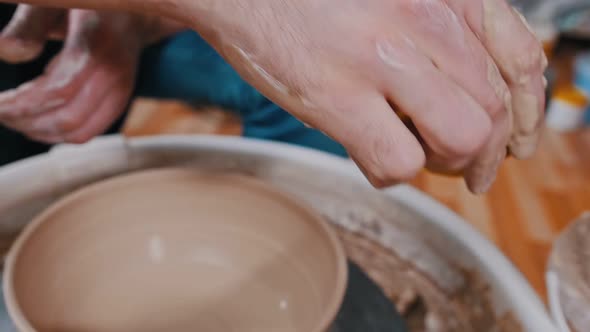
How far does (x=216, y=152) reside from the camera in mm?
910

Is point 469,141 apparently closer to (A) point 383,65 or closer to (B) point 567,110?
(A) point 383,65

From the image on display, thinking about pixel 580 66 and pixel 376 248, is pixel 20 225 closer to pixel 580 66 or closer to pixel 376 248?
pixel 376 248

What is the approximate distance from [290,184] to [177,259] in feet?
0.77

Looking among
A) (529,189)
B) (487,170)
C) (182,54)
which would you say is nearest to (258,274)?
(487,170)

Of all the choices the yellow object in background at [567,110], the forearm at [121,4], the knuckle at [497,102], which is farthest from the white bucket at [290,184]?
the yellow object in background at [567,110]

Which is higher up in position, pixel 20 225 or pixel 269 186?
pixel 269 186

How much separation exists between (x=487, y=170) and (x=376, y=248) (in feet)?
1.07

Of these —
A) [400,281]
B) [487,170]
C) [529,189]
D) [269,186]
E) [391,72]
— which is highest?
[391,72]

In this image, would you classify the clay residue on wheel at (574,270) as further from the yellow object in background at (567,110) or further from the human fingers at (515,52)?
the yellow object in background at (567,110)

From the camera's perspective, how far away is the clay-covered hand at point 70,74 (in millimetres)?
725

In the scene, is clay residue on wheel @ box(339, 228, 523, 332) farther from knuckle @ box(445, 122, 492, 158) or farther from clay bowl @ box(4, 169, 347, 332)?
knuckle @ box(445, 122, 492, 158)

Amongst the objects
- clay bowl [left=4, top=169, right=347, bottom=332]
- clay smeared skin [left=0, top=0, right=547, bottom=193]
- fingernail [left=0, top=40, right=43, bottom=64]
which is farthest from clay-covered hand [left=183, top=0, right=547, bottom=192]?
fingernail [left=0, top=40, right=43, bottom=64]

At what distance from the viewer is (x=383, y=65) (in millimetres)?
420

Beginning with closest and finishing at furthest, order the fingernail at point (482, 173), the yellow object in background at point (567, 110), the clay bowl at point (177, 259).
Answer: the fingernail at point (482, 173) → the clay bowl at point (177, 259) → the yellow object in background at point (567, 110)
